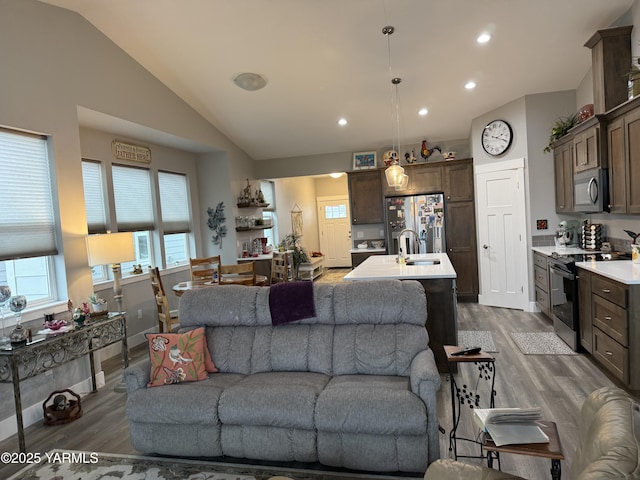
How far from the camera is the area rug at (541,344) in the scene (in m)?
4.15

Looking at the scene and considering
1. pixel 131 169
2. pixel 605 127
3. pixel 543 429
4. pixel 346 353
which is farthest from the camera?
pixel 131 169

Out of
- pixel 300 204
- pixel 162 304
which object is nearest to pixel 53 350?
pixel 162 304

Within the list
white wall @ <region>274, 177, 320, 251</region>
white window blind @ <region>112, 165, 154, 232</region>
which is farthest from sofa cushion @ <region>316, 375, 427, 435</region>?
white wall @ <region>274, 177, 320, 251</region>

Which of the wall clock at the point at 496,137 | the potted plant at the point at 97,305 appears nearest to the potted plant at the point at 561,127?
the wall clock at the point at 496,137

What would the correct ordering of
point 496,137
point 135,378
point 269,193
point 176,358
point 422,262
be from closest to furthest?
1. point 135,378
2. point 176,358
3. point 422,262
4. point 496,137
5. point 269,193

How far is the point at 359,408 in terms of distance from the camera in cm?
227

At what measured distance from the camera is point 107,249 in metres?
3.81

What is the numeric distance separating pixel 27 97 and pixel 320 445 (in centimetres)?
354

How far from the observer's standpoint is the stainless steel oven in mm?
4055

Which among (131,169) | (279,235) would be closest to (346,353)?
(131,169)

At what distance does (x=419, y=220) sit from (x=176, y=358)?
4.99 metres

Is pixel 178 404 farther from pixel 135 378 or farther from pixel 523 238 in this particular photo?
pixel 523 238

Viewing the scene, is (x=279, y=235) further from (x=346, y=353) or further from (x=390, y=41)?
(x=346, y=353)

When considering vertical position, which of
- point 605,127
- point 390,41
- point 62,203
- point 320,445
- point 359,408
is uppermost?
point 390,41
